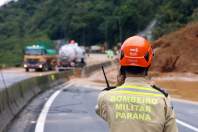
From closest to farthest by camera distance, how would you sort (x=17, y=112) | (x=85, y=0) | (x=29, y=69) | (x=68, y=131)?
(x=68, y=131), (x=17, y=112), (x=29, y=69), (x=85, y=0)

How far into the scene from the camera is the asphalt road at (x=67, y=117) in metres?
Result: 16.4

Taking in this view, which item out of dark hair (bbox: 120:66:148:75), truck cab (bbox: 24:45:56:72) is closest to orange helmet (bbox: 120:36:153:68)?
dark hair (bbox: 120:66:148:75)

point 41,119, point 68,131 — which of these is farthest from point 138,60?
point 41,119

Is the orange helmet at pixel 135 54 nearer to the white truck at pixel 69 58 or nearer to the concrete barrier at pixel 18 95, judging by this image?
the concrete barrier at pixel 18 95

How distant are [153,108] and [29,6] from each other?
16009 cm

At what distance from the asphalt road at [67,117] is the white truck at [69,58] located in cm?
4460

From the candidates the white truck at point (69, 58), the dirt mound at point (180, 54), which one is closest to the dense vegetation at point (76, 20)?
the white truck at point (69, 58)

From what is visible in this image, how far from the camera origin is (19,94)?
75.5 ft

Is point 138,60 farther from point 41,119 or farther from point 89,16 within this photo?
point 89,16

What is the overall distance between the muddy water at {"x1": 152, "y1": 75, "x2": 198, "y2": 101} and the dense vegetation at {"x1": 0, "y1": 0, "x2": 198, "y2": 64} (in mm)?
68119

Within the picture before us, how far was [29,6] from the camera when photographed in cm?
16325

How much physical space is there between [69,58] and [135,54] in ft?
221

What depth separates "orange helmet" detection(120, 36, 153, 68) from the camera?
489 cm

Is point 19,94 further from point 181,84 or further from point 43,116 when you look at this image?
point 181,84
